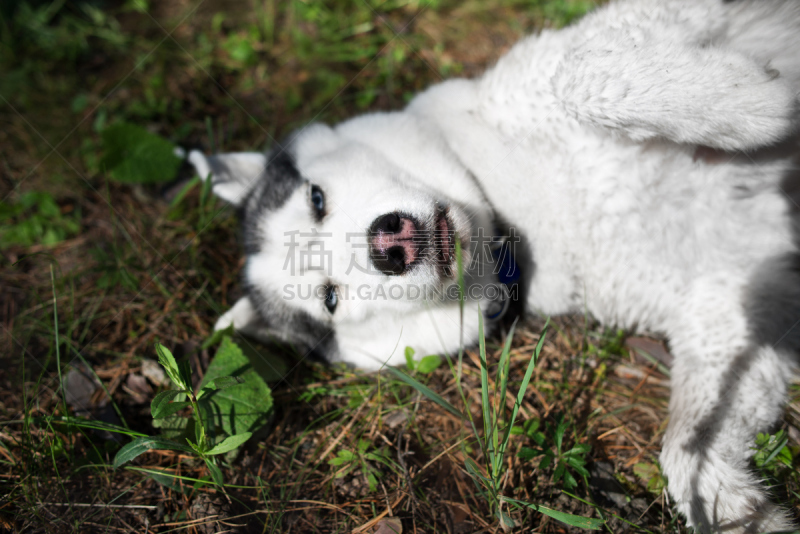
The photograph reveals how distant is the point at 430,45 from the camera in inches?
156

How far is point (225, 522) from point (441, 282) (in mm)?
1477

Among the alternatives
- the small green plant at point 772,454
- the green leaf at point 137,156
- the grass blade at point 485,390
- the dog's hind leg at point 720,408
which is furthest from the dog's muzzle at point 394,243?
the green leaf at point 137,156

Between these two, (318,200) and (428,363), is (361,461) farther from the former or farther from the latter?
(318,200)

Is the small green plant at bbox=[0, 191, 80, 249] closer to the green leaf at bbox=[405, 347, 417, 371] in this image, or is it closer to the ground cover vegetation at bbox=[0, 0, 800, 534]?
the ground cover vegetation at bbox=[0, 0, 800, 534]

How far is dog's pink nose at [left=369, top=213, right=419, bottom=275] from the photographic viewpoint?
1914 mm

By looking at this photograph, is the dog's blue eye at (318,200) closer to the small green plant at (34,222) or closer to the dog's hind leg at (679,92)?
the dog's hind leg at (679,92)

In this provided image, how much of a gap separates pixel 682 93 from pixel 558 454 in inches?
65.2

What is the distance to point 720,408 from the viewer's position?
2.15 meters

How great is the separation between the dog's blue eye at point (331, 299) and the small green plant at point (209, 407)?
539mm

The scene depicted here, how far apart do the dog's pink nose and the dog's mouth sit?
0.11m

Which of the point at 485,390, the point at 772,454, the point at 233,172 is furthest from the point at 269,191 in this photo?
the point at 772,454

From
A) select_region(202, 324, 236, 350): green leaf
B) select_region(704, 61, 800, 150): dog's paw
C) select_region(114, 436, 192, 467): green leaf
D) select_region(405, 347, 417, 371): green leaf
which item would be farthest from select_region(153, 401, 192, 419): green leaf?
select_region(704, 61, 800, 150): dog's paw

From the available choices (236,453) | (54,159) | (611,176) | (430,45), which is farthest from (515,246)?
(54,159)

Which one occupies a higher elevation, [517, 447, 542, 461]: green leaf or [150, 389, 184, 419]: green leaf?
[150, 389, 184, 419]: green leaf
